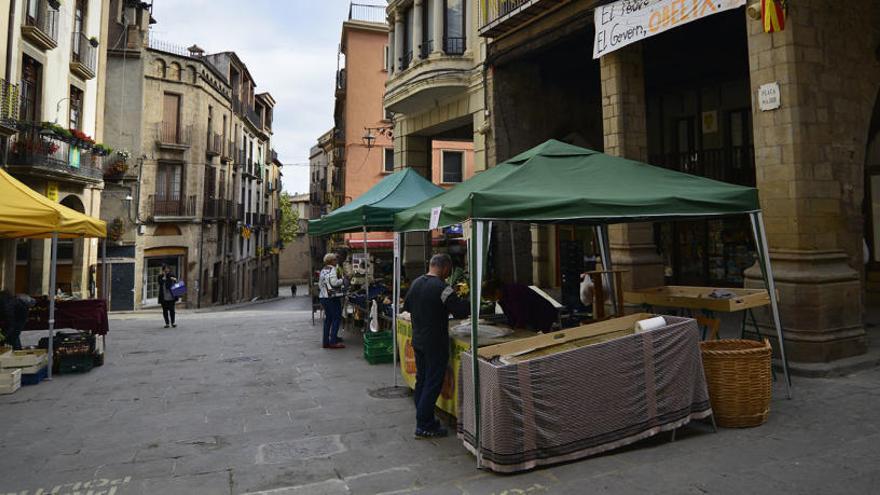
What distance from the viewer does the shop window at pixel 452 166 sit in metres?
32.6

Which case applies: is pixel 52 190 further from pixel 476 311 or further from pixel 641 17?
pixel 476 311

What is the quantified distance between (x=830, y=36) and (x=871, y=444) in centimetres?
581

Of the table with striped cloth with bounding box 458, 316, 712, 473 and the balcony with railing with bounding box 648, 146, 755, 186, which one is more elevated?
the balcony with railing with bounding box 648, 146, 755, 186

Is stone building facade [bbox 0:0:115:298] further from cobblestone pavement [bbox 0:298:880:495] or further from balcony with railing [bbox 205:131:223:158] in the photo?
cobblestone pavement [bbox 0:298:880:495]

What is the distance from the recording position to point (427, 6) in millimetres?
15781

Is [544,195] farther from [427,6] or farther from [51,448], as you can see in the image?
[427,6]

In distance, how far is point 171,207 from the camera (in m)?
28.5

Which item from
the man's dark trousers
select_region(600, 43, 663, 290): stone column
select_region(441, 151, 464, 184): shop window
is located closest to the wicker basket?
the man's dark trousers

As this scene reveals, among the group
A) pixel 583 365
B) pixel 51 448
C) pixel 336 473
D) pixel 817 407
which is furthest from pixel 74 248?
pixel 817 407

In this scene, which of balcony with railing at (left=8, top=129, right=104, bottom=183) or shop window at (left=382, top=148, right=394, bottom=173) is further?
shop window at (left=382, top=148, right=394, bottom=173)

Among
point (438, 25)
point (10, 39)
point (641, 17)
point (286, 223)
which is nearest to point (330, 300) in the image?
point (641, 17)

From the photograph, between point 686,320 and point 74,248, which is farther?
point 74,248

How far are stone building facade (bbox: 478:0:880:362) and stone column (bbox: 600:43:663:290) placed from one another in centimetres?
3

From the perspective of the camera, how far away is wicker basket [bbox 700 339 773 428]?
4.91 m
